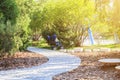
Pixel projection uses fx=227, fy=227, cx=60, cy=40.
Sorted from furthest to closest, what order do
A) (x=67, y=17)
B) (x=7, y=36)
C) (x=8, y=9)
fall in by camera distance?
(x=67, y=17)
(x=8, y=9)
(x=7, y=36)

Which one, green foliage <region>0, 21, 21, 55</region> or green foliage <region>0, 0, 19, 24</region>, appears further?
green foliage <region>0, 0, 19, 24</region>

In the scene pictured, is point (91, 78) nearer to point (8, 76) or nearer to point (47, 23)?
point (8, 76)

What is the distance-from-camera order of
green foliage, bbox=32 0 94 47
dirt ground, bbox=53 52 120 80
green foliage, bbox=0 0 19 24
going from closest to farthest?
dirt ground, bbox=53 52 120 80
green foliage, bbox=0 0 19 24
green foliage, bbox=32 0 94 47

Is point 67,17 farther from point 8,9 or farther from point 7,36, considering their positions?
point 7,36

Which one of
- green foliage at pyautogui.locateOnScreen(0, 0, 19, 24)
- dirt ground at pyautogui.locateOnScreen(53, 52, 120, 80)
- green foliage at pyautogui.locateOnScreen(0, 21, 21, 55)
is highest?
green foliage at pyautogui.locateOnScreen(0, 0, 19, 24)

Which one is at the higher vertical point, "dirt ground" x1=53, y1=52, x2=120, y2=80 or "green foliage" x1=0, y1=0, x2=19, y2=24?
"green foliage" x1=0, y1=0, x2=19, y2=24

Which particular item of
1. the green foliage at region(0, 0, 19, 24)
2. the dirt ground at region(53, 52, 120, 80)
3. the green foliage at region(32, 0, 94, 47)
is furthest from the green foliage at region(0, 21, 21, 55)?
the green foliage at region(32, 0, 94, 47)

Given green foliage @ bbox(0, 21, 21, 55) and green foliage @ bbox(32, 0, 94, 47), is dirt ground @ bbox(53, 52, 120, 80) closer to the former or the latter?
green foliage @ bbox(0, 21, 21, 55)

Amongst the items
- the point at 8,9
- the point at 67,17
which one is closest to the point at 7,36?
the point at 8,9

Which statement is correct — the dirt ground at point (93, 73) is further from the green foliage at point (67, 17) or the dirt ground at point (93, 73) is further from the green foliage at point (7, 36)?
the green foliage at point (67, 17)

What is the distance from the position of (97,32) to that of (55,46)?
3.83m

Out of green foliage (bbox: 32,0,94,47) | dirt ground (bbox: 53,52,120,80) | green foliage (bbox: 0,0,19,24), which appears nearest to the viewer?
dirt ground (bbox: 53,52,120,80)

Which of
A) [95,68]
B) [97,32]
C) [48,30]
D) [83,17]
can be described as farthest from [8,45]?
[97,32]

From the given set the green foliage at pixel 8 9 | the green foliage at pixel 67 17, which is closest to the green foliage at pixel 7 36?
the green foliage at pixel 8 9
